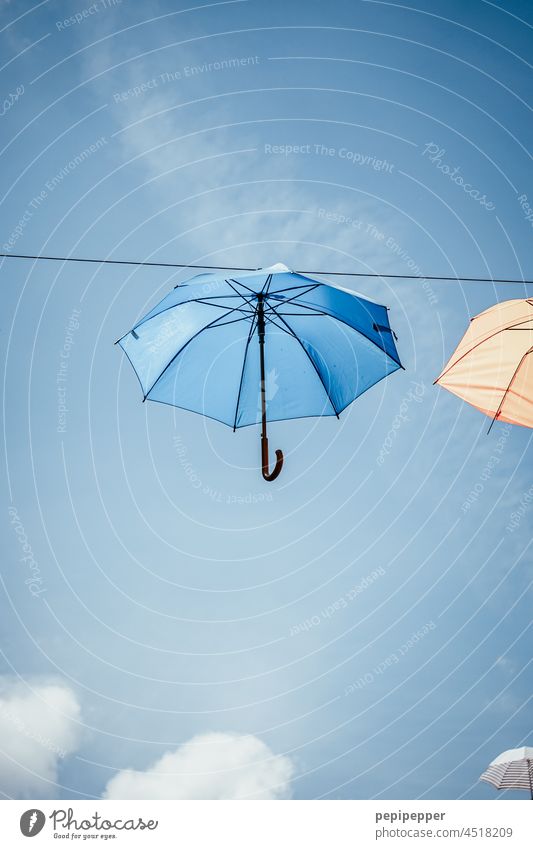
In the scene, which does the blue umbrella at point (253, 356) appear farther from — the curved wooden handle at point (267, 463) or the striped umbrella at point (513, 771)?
the striped umbrella at point (513, 771)

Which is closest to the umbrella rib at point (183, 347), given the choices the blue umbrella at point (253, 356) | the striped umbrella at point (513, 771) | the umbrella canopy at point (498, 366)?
the blue umbrella at point (253, 356)

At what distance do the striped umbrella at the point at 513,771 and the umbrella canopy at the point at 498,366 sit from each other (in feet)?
43.1

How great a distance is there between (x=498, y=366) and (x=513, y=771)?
14355 millimetres

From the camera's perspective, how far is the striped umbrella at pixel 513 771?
1658 cm

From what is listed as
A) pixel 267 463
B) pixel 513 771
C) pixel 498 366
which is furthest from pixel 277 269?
pixel 513 771

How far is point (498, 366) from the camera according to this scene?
7.34 metres

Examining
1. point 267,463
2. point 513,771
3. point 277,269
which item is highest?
point 277,269

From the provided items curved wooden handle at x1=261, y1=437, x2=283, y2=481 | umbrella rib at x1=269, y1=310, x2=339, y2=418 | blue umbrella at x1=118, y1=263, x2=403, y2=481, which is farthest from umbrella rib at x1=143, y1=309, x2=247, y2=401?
curved wooden handle at x1=261, y1=437, x2=283, y2=481

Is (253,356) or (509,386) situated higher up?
(253,356)

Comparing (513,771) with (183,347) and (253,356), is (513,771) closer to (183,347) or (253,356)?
(253,356)

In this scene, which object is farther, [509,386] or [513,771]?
[513,771]

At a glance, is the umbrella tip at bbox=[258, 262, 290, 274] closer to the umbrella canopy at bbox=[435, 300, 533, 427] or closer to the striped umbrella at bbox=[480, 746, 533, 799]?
the umbrella canopy at bbox=[435, 300, 533, 427]
